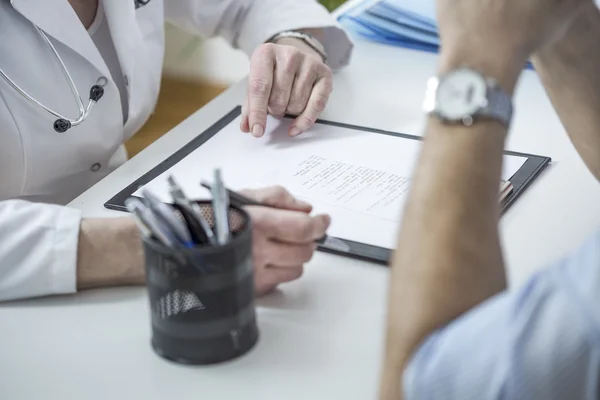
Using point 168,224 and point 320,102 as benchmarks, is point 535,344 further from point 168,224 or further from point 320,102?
point 320,102

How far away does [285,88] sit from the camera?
1.31m

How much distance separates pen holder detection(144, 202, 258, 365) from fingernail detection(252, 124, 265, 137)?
44cm

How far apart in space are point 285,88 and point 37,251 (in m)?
0.52

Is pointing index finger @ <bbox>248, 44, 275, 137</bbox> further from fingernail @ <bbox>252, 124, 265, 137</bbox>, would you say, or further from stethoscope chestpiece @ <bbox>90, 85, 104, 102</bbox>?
stethoscope chestpiece @ <bbox>90, 85, 104, 102</bbox>

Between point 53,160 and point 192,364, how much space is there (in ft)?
2.02

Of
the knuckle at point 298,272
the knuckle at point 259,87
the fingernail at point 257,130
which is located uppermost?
the knuckle at point 259,87

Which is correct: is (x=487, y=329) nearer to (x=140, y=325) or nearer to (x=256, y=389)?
(x=256, y=389)

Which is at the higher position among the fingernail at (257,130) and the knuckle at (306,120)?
the knuckle at (306,120)

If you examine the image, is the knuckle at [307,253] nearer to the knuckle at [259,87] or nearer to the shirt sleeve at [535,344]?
the shirt sleeve at [535,344]

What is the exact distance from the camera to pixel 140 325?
0.86 meters

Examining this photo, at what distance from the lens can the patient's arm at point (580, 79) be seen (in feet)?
3.33

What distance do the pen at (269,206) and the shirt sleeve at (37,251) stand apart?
17 centimetres

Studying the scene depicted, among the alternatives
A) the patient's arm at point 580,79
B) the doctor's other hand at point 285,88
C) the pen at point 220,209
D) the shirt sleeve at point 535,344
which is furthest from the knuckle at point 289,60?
the shirt sleeve at point 535,344

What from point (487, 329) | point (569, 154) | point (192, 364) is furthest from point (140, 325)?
point (569, 154)
